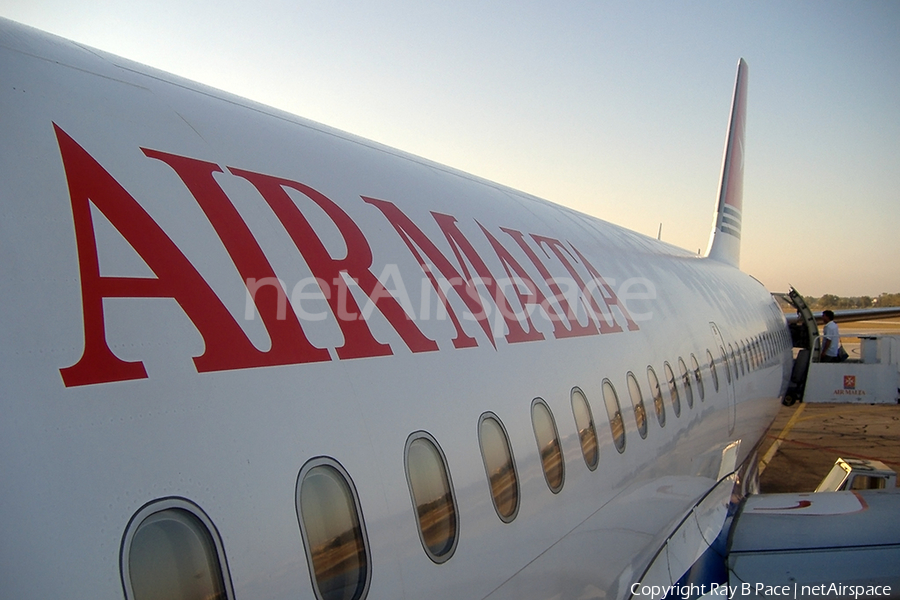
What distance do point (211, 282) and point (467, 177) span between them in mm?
3694

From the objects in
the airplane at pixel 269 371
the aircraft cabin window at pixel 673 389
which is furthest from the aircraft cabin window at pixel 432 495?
the aircraft cabin window at pixel 673 389

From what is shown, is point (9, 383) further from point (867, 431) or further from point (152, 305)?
point (867, 431)

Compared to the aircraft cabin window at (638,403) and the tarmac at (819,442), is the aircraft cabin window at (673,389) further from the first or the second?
the tarmac at (819,442)

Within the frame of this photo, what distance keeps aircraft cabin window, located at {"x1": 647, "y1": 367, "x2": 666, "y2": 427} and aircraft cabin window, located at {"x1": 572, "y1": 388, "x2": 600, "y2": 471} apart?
1490 mm

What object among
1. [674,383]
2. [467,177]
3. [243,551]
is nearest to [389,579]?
[243,551]

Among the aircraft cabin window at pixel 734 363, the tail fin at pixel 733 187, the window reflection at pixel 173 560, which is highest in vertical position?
the tail fin at pixel 733 187

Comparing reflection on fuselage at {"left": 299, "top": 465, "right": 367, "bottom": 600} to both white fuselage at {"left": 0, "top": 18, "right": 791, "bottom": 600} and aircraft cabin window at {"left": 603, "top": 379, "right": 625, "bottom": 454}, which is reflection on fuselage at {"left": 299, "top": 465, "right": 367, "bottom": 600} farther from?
aircraft cabin window at {"left": 603, "top": 379, "right": 625, "bottom": 454}

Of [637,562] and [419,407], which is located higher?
[419,407]

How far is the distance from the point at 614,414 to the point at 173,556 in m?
3.57

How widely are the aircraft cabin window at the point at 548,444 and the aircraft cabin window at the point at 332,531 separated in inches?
60.8

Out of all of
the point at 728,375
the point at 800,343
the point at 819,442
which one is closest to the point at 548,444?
the point at 728,375

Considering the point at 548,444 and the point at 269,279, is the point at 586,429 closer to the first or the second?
the point at 548,444

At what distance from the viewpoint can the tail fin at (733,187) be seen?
722 inches

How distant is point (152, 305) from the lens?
2133mm
